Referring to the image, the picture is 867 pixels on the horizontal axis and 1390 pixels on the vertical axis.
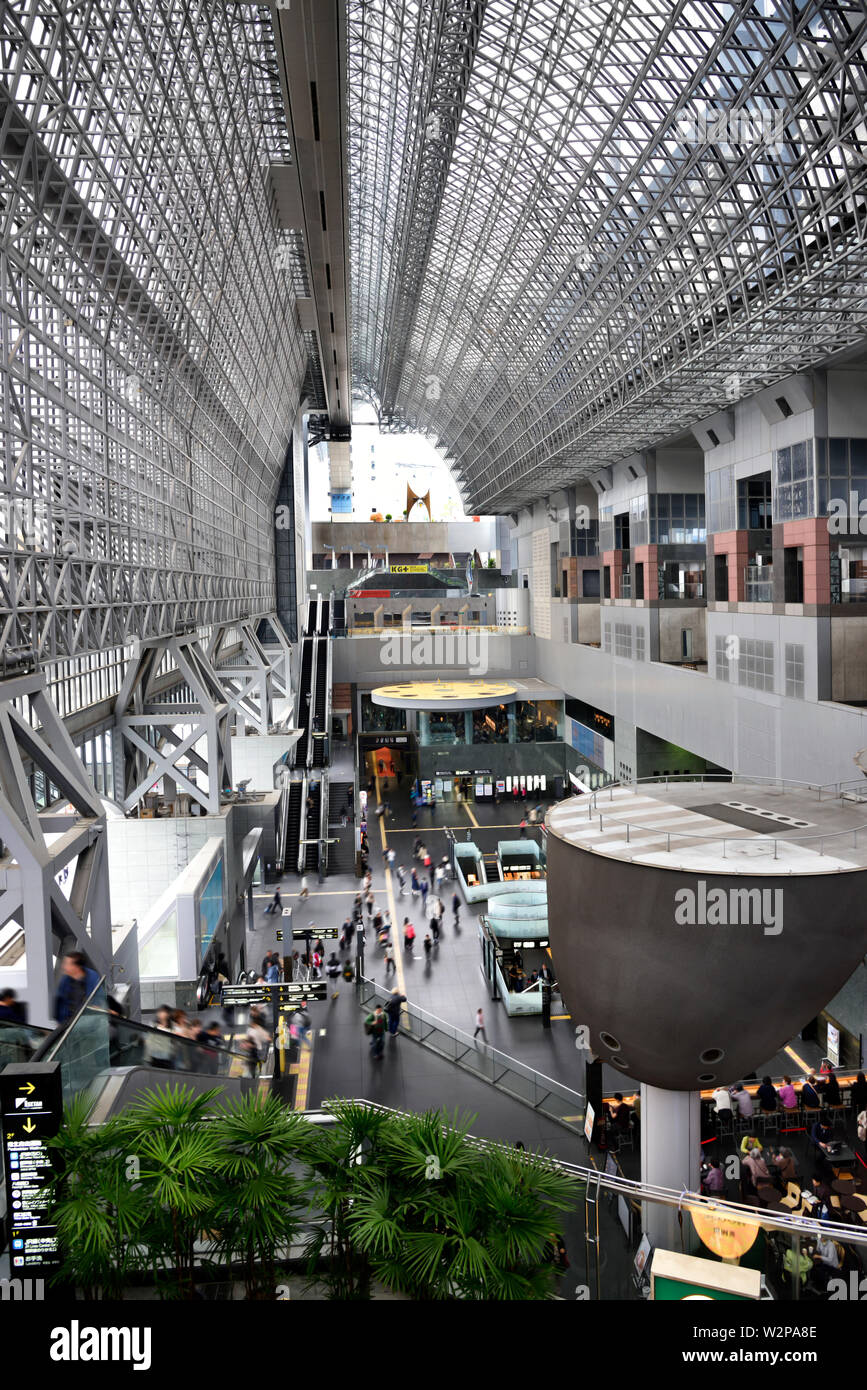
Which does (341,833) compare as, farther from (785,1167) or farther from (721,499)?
(785,1167)

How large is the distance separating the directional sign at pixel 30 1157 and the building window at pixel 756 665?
24.4 metres

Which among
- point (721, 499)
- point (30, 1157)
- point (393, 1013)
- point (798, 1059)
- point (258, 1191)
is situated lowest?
point (798, 1059)

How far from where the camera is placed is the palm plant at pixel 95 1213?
646 cm

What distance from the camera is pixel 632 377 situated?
3161cm

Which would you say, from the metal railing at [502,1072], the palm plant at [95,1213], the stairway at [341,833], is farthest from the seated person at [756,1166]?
the stairway at [341,833]

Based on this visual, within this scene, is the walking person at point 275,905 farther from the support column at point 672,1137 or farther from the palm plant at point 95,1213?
the palm plant at point 95,1213

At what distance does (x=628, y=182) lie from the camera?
21.8m

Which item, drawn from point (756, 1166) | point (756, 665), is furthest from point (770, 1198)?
point (756, 665)

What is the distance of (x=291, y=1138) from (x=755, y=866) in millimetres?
7620

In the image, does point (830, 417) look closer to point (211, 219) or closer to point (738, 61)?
point (738, 61)

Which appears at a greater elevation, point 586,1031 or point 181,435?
point 181,435

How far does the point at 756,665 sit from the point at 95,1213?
25.7 m

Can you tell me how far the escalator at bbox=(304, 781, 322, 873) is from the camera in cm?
3675

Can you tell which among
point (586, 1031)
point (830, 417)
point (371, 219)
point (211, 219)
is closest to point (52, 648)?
point (586, 1031)
